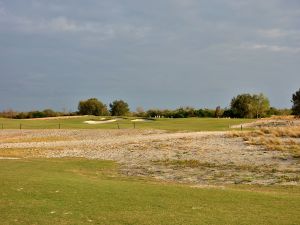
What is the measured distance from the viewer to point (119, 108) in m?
88.6

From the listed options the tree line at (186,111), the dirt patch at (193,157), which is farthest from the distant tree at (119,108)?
the dirt patch at (193,157)

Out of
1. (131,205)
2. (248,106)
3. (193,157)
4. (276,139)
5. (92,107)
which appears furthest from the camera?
(92,107)

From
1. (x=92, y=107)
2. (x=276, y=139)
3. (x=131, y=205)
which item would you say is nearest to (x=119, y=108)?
(x=92, y=107)

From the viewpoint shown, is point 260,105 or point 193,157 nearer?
point 193,157

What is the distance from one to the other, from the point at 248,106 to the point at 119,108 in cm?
2428

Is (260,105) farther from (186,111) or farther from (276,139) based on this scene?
(276,139)

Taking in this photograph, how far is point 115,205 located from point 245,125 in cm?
4344

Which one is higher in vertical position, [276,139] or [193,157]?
[276,139]

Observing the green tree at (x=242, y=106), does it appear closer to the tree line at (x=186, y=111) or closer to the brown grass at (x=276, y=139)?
the tree line at (x=186, y=111)

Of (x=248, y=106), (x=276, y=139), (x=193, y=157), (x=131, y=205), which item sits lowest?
(x=193, y=157)

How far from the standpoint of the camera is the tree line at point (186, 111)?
81312 mm

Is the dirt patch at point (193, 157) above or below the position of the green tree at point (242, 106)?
below

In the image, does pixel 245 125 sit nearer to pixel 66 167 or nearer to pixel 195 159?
pixel 195 159

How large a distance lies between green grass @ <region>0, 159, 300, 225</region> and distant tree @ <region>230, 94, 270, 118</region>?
218 feet
